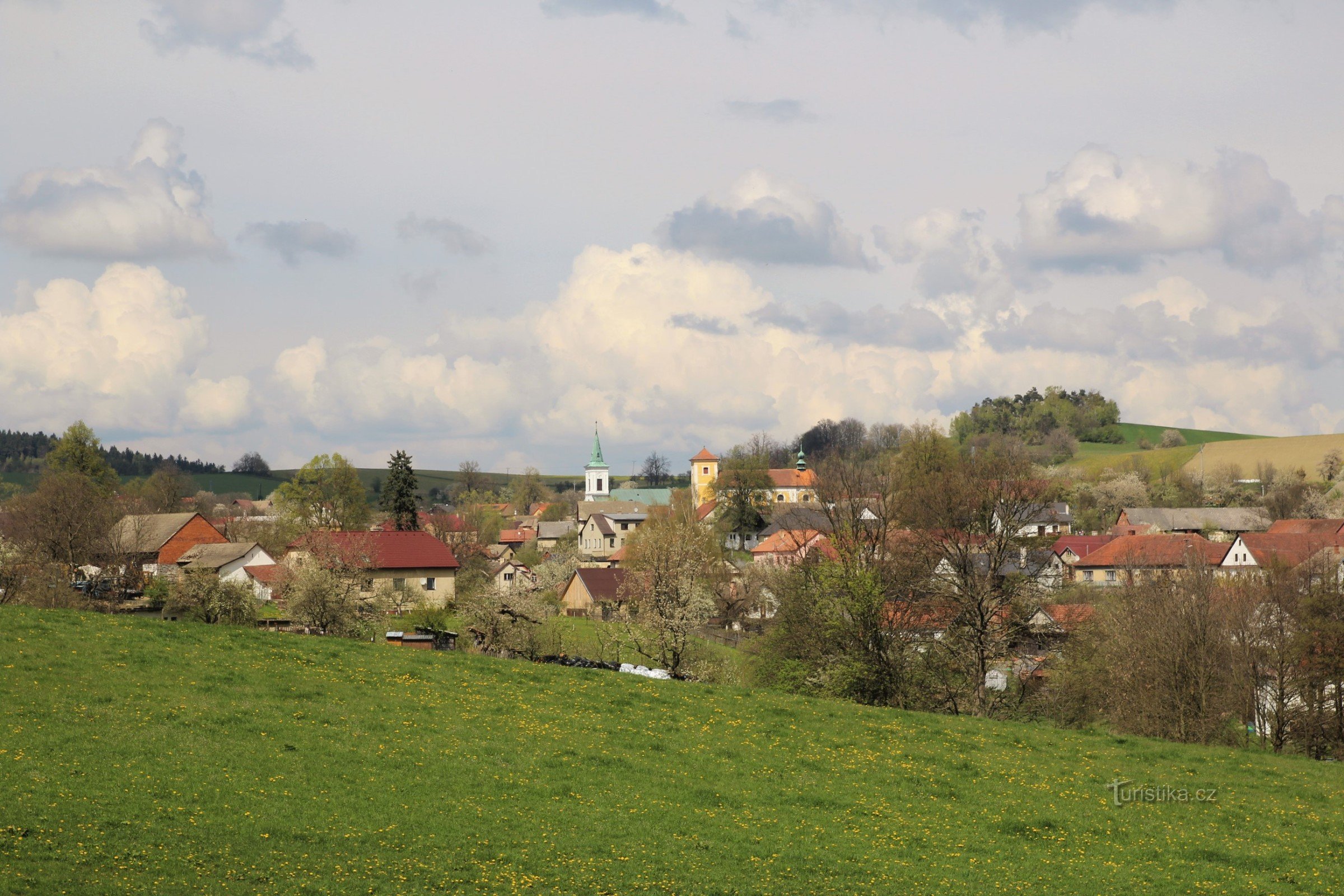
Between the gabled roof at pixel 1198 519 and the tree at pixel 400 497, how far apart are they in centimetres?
9261

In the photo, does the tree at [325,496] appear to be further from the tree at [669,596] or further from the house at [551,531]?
the house at [551,531]

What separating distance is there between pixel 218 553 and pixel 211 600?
3766 cm

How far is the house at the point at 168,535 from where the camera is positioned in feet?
253

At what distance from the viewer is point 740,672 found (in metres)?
51.2

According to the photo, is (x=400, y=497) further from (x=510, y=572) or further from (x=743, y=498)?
(x=743, y=498)

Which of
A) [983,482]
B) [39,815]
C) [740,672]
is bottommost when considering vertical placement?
[740,672]

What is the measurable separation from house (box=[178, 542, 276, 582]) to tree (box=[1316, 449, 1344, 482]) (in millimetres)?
148120

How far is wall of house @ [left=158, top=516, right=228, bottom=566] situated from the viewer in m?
86.0

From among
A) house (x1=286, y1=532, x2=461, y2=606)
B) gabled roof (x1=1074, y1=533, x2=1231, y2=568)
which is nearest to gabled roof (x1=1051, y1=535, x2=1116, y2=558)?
gabled roof (x1=1074, y1=533, x2=1231, y2=568)

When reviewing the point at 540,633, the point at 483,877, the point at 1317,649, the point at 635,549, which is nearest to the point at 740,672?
the point at 540,633

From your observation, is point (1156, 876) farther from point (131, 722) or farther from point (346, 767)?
point (131, 722)

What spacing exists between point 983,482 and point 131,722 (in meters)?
34.8

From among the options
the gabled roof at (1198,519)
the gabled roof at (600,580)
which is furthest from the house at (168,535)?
the gabled roof at (1198,519)

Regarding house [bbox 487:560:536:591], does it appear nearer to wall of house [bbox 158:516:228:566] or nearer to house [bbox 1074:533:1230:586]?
wall of house [bbox 158:516:228:566]
